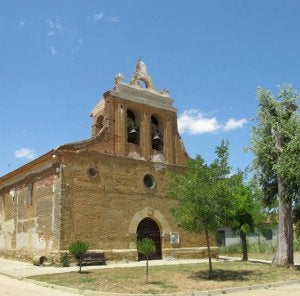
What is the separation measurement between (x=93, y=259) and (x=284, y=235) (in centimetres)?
899

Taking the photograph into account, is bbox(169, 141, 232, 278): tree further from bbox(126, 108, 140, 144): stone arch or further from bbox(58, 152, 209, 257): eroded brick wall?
bbox(126, 108, 140, 144): stone arch

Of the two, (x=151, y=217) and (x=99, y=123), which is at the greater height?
(x=99, y=123)

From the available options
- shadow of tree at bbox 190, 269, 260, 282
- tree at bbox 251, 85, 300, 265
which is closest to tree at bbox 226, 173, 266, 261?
tree at bbox 251, 85, 300, 265

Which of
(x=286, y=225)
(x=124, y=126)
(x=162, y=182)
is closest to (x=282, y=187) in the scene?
(x=286, y=225)

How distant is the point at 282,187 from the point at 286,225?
1768mm

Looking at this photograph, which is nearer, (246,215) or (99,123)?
(246,215)

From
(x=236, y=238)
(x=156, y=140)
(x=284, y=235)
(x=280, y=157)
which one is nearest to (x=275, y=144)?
(x=280, y=157)

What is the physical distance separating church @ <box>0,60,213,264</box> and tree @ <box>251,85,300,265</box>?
19.6 ft

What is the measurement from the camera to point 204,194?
50.4 feet

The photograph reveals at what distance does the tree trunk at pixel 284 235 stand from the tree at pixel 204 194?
481 cm

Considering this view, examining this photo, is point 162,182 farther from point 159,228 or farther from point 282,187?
point 282,187

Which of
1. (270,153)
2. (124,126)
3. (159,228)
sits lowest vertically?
(159,228)

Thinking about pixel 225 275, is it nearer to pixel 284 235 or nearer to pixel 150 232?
pixel 284 235

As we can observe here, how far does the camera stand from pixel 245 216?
2417 centimetres
